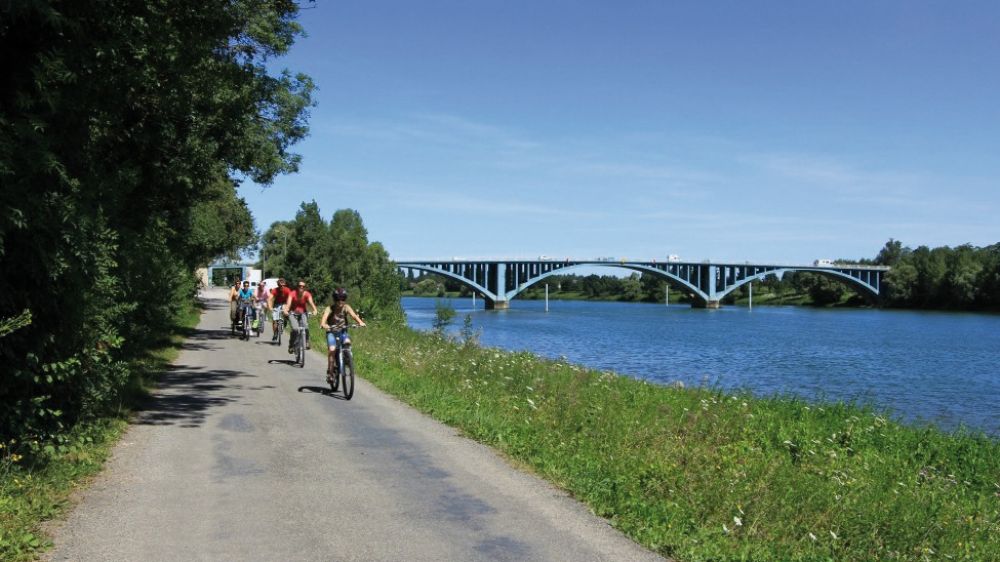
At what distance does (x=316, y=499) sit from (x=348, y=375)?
574cm

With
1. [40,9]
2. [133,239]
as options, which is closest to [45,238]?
[40,9]

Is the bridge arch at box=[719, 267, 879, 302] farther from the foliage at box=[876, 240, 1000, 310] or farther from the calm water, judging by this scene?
the calm water

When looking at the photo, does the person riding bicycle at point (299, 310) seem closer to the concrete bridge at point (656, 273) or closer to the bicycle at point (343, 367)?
the bicycle at point (343, 367)

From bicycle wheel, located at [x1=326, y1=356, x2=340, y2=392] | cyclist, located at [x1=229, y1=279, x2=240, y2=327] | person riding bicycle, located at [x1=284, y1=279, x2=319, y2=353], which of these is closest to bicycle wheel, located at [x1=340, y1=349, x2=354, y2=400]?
bicycle wheel, located at [x1=326, y1=356, x2=340, y2=392]

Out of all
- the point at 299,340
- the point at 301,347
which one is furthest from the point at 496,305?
the point at 301,347

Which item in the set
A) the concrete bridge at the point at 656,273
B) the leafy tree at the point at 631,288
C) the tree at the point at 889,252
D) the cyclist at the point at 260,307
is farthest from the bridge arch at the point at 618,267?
the tree at the point at 889,252

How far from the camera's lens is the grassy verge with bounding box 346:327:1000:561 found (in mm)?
5613

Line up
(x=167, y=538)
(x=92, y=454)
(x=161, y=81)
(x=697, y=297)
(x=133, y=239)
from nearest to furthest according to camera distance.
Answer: (x=167, y=538) < (x=92, y=454) < (x=133, y=239) < (x=161, y=81) < (x=697, y=297)

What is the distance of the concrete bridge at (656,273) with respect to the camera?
91.9 meters

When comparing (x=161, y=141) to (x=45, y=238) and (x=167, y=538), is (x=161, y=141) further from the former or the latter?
(x=167, y=538)

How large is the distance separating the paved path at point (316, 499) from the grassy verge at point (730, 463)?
0.42 m

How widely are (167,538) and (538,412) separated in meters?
5.60

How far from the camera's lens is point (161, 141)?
37.8 ft

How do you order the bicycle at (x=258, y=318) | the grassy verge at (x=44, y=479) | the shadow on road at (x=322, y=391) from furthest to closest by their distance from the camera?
the bicycle at (x=258, y=318), the shadow on road at (x=322, y=391), the grassy verge at (x=44, y=479)
